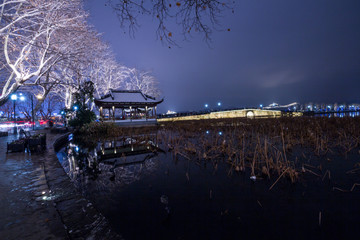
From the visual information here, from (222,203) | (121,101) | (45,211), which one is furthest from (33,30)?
(222,203)

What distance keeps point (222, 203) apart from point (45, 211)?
2921 mm

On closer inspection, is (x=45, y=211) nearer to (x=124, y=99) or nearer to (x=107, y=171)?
(x=107, y=171)

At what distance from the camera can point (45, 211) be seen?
227cm

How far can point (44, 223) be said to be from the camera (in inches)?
78.3

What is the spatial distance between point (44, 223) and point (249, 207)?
10.4 feet

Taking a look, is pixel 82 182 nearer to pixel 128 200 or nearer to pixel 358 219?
pixel 128 200

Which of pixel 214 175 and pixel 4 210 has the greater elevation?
pixel 4 210

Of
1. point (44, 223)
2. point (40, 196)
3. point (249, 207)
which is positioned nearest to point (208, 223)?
point (249, 207)

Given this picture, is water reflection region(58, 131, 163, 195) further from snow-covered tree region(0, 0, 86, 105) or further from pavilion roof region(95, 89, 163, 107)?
pavilion roof region(95, 89, 163, 107)

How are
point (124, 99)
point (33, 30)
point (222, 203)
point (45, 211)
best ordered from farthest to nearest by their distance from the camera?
point (124, 99), point (33, 30), point (222, 203), point (45, 211)

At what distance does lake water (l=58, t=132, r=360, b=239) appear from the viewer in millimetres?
2338

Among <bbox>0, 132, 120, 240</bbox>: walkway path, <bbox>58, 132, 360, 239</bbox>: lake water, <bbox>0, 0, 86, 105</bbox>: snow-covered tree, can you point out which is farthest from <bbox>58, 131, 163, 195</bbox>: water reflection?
<bbox>0, 0, 86, 105</bbox>: snow-covered tree

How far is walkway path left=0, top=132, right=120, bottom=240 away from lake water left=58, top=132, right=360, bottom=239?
0.51m

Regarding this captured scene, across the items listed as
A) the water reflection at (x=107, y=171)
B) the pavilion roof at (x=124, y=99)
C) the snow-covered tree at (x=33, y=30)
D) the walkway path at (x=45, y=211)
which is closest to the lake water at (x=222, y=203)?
the water reflection at (x=107, y=171)
